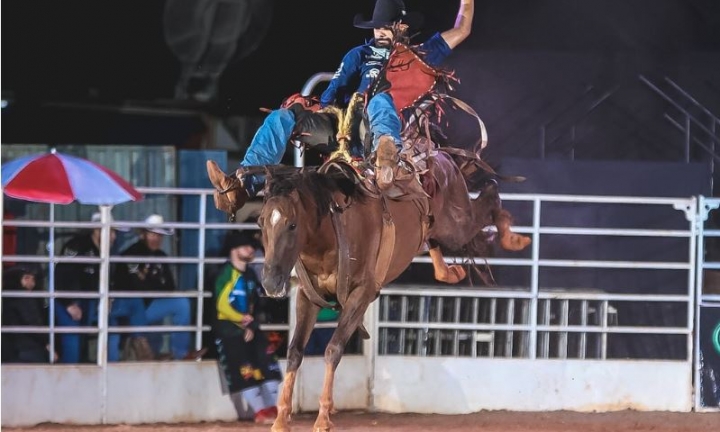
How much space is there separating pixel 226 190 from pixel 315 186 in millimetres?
465

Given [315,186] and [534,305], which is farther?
[534,305]

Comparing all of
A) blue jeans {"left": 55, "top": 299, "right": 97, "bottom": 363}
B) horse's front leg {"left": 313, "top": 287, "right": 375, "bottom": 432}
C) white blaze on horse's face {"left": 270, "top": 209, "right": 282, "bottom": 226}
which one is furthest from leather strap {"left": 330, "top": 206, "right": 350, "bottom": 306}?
blue jeans {"left": 55, "top": 299, "right": 97, "bottom": 363}

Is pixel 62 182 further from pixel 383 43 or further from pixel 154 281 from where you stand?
pixel 383 43

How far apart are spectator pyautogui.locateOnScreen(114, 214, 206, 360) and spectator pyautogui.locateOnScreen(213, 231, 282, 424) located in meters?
0.27

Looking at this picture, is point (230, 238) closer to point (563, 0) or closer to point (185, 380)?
point (185, 380)

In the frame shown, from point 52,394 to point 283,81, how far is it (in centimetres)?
368

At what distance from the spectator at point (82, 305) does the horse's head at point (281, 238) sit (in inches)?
117

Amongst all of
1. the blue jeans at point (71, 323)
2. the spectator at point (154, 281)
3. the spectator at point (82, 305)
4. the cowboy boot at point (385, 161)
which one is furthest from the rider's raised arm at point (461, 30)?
the blue jeans at point (71, 323)

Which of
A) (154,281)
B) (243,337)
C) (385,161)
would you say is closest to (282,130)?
(385,161)

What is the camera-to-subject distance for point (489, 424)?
8547 mm

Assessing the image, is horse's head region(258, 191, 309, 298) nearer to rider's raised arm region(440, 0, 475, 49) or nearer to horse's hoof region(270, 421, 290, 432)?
horse's hoof region(270, 421, 290, 432)

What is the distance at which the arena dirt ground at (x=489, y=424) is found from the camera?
26.7ft

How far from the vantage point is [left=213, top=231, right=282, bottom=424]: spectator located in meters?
8.30

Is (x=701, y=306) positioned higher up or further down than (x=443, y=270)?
further down
